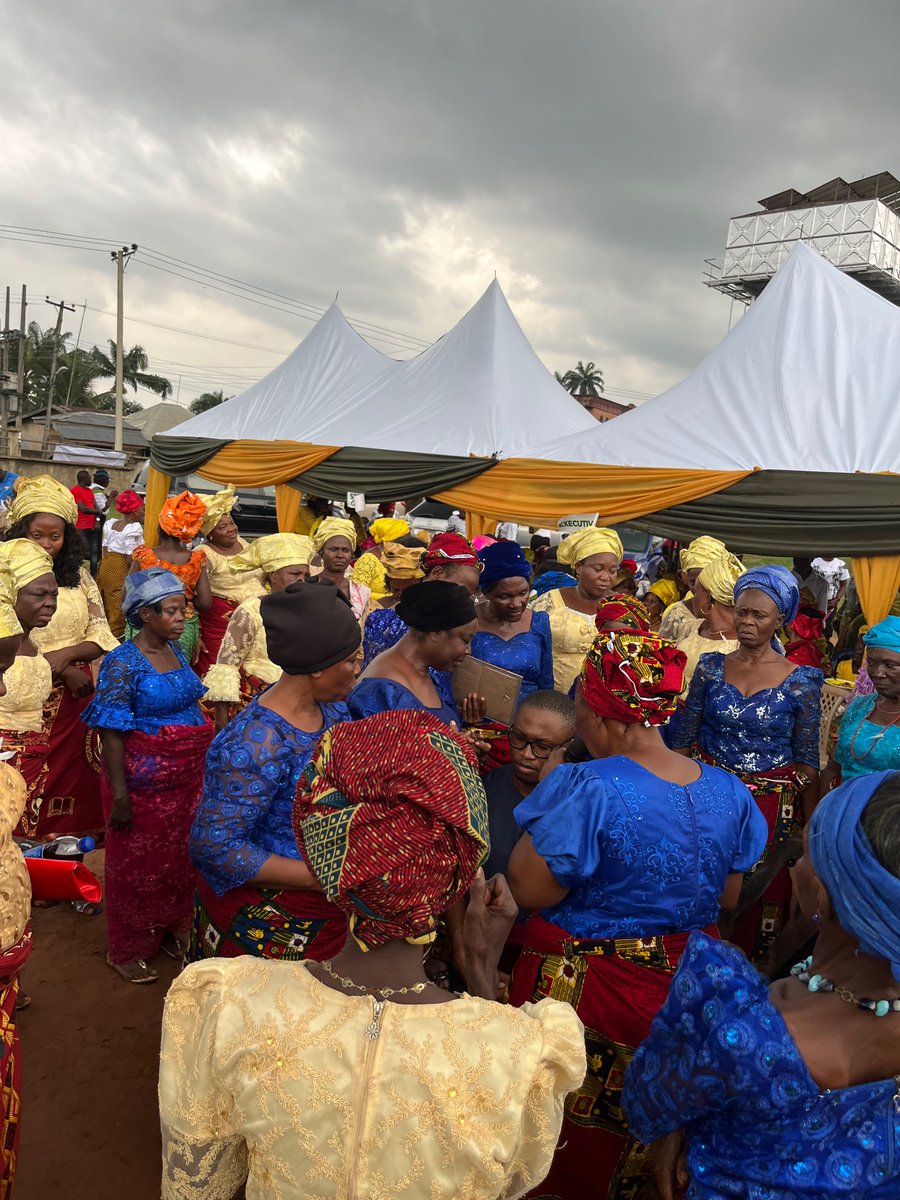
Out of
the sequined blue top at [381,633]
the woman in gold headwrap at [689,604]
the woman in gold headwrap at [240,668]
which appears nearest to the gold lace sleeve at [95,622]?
the woman in gold headwrap at [240,668]

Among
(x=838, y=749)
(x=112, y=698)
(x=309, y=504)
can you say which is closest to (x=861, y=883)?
(x=838, y=749)

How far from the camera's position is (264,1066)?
53.2 inches

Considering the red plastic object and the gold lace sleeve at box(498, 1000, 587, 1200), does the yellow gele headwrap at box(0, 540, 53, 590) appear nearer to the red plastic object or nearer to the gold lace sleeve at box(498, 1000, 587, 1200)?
the red plastic object

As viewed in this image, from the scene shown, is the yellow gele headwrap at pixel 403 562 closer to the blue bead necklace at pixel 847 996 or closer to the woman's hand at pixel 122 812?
the woman's hand at pixel 122 812

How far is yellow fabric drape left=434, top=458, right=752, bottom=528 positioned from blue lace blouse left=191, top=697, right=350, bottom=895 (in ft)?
16.7

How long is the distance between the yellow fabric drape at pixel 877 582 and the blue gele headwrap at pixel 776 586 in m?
2.66

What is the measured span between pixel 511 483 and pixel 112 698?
203 inches

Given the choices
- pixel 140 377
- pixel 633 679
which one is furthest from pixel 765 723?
pixel 140 377

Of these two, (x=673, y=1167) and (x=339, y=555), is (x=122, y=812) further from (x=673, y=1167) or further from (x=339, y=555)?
(x=339, y=555)

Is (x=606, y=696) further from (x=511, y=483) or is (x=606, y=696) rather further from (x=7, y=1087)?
(x=511, y=483)

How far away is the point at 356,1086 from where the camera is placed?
1318 mm

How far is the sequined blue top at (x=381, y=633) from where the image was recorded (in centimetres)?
432

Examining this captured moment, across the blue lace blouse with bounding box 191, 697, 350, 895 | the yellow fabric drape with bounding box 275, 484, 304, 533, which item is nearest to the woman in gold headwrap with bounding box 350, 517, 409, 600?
the yellow fabric drape with bounding box 275, 484, 304, 533

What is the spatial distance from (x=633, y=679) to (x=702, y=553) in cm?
436
